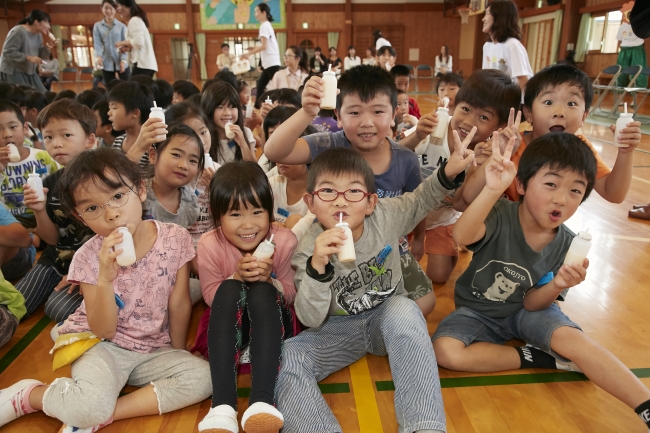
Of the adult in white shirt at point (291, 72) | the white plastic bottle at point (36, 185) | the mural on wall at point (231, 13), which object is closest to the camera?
the white plastic bottle at point (36, 185)

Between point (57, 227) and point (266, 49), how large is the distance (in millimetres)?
5379

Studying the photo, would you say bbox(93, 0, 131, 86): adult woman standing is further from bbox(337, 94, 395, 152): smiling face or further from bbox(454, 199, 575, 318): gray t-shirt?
bbox(454, 199, 575, 318): gray t-shirt

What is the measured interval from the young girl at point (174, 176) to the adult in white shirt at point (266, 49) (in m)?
4.88

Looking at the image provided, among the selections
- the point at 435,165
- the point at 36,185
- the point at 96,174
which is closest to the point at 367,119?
the point at 435,165

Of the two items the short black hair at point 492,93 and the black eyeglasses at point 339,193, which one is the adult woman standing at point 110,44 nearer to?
the short black hair at point 492,93

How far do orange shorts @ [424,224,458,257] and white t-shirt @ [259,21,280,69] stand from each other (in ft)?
17.3

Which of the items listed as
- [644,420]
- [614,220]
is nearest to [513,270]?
[644,420]

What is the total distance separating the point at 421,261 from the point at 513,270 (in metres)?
1.22

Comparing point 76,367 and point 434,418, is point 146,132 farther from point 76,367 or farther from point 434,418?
point 434,418

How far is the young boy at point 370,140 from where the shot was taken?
2.03 m

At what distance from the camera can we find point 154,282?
183cm

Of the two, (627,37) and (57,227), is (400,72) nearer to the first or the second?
(57,227)

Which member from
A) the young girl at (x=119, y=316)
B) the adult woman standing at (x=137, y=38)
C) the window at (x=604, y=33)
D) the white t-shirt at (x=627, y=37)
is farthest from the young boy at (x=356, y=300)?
the window at (x=604, y=33)

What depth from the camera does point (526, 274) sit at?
1874mm
